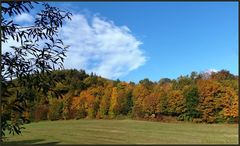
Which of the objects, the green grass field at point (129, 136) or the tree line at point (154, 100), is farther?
the tree line at point (154, 100)

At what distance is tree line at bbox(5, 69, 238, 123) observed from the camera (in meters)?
57.9

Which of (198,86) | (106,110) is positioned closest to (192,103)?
(198,86)

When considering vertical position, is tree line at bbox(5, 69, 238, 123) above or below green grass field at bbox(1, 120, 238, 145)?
above

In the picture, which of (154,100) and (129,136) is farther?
(154,100)

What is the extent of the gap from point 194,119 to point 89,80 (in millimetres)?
21993

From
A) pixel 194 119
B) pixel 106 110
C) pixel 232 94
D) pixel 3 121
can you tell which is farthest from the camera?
pixel 106 110

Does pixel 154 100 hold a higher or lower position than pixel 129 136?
higher

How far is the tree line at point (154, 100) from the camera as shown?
5794 cm

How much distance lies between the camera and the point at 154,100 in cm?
6369

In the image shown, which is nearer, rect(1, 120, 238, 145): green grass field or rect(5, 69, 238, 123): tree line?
rect(1, 120, 238, 145): green grass field

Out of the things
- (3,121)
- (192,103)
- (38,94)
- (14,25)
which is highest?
(192,103)

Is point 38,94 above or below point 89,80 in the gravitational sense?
below

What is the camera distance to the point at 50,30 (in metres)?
4.90

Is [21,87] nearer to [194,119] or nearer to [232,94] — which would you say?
[232,94]
